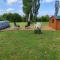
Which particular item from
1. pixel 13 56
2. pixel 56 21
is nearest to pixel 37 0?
pixel 56 21

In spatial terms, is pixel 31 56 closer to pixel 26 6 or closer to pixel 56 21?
pixel 56 21

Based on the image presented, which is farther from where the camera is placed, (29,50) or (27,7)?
(27,7)

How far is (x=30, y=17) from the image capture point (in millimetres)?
44906

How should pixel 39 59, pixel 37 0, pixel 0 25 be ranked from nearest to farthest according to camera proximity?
1. pixel 39 59
2. pixel 0 25
3. pixel 37 0

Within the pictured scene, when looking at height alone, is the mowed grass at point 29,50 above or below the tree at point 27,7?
below

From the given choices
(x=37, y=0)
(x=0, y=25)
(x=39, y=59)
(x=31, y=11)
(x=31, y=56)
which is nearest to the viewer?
(x=39, y=59)

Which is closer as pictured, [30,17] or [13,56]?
[13,56]

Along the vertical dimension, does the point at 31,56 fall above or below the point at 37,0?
below

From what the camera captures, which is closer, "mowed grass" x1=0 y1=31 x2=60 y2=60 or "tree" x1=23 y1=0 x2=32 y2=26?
"mowed grass" x1=0 y1=31 x2=60 y2=60

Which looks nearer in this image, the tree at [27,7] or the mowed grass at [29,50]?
the mowed grass at [29,50]

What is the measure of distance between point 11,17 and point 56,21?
33776 millimetres

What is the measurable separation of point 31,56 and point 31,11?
34.7 meters

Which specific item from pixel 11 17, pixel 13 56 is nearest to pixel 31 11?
pixel 11 17

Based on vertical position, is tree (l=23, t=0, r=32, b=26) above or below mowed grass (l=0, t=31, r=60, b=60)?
above
